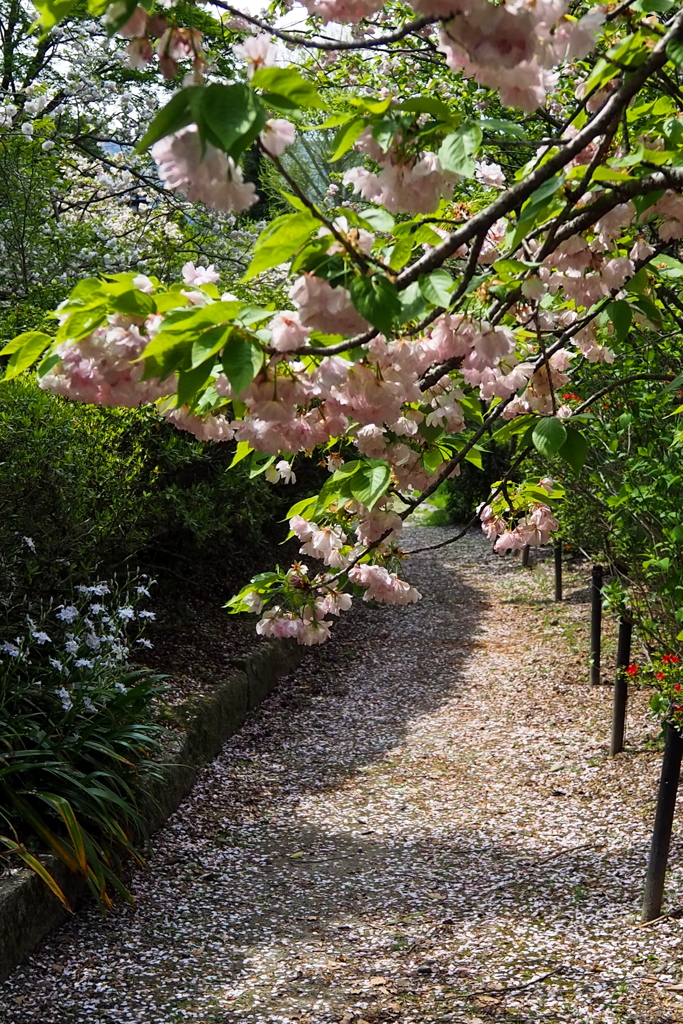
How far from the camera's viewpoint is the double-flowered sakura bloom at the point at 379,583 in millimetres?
2518

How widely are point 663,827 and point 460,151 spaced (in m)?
2.85

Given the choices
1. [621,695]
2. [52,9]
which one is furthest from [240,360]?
[621,695]

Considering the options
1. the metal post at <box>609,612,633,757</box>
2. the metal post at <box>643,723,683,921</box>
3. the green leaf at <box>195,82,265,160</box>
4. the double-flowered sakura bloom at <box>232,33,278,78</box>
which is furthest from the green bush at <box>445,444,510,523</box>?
the green leaf at <box>195,82,265,160</box>

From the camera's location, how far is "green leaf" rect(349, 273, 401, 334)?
4.04 ft

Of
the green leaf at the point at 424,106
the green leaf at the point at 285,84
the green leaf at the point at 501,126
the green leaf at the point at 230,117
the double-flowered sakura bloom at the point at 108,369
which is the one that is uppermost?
the green leaf at the point at 501,126

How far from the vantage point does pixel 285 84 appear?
1192 mm

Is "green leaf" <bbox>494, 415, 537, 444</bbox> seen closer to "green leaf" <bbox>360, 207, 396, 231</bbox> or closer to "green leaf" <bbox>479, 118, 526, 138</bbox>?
"green leaf" <bbox>479, 118, 526, 138</bbox>

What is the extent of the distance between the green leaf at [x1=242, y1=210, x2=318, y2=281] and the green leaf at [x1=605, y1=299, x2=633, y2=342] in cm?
78

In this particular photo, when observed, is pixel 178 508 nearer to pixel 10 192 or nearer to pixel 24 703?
pixel 24 703

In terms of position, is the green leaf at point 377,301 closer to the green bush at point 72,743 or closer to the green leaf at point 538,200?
the green leaf at point 538,200

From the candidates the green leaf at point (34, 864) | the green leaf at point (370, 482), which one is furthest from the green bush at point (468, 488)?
the green leaf at point (370, 482)

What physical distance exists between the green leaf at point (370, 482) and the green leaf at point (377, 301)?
574 millimetres

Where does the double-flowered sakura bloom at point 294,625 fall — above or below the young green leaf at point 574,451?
below

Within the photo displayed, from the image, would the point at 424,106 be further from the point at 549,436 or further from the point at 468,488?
the point at 468,488
